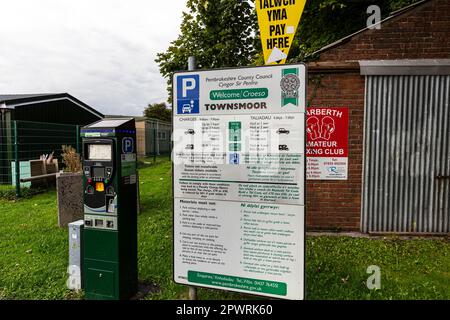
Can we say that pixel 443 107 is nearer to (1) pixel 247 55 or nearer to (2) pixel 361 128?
(2) pixel 361 128

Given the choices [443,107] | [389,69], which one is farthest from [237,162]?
[443,107]

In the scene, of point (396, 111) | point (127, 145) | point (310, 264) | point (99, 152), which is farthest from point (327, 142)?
point (99, 152)

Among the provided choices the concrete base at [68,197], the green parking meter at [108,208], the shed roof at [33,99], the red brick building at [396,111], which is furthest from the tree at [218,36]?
the shed roof at [33,99]

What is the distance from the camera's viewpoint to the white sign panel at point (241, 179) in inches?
115

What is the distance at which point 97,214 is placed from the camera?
11.2 feet

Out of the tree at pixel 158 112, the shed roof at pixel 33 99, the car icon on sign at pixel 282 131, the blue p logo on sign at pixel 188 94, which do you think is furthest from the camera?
the tree at pixel 158 112

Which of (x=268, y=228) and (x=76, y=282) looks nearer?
(x=268, y=228)

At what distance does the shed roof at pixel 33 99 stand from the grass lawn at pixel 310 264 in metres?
7.37

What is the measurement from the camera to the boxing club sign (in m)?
5.56

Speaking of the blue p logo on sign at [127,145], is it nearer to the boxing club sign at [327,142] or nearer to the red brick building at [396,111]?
the boxing club sign at [327,142]

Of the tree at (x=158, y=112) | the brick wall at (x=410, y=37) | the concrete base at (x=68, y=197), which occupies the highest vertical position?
the tree at (x=158, y=112)

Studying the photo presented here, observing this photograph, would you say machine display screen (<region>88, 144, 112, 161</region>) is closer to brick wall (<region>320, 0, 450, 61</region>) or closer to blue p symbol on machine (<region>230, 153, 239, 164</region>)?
blue p symbol on machine (<region>230, 153, 239, 164</region>)

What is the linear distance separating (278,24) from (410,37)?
130 inches

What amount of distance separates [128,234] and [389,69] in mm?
4881
